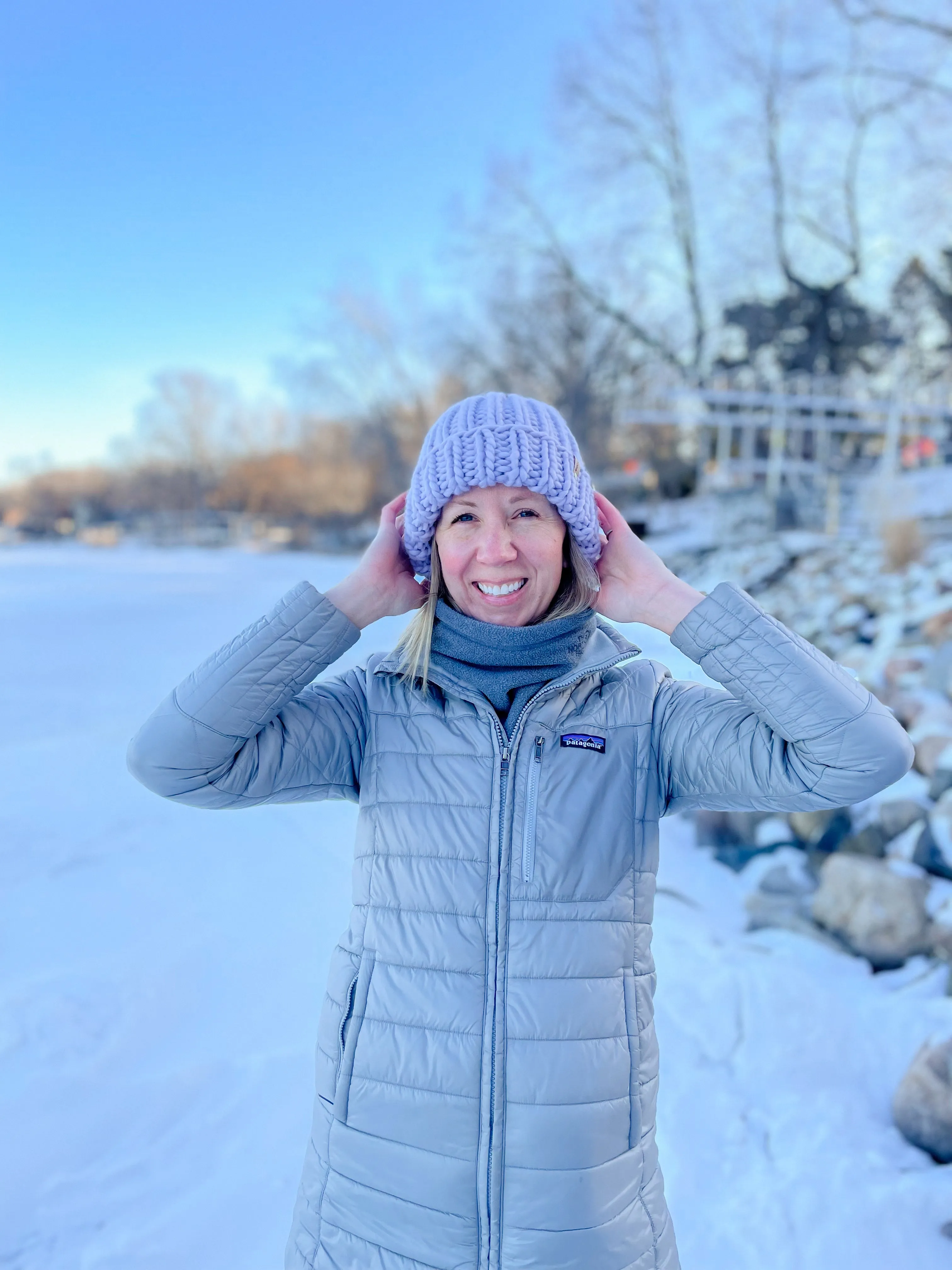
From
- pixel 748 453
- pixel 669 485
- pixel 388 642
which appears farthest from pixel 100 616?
pixel 669 485

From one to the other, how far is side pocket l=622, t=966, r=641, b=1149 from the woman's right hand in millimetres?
774

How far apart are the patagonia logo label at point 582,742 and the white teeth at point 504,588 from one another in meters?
0.28

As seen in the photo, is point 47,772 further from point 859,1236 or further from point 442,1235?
point 859,1236

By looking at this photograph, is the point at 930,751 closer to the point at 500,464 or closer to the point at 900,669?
the point at 900,669

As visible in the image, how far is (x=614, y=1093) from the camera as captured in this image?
127cm

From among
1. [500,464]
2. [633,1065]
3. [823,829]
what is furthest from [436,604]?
[823,829]

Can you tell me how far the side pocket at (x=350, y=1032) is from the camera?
1.30 m

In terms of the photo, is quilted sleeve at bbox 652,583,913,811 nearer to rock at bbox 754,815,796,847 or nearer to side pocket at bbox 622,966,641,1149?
side pocket at bbox 622,966,641,1149

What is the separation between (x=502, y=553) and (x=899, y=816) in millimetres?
4267

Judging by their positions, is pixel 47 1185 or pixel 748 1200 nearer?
pixel 47 1185

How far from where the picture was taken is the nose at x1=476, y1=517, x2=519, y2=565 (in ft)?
4.72

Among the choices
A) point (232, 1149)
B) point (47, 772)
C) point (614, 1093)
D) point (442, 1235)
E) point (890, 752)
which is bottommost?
point (232, 1149)

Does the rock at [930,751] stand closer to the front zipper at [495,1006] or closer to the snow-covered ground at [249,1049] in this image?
the snow-covered ground at [249,1049]

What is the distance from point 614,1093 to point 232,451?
3552cm
